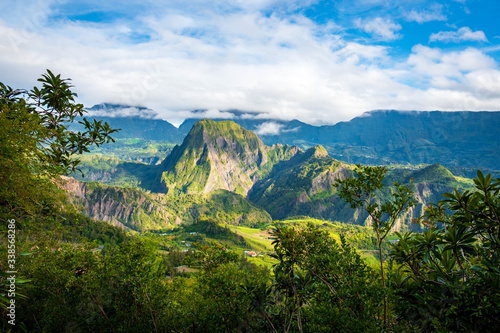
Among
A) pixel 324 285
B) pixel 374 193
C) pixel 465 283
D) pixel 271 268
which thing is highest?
pixel 374 193

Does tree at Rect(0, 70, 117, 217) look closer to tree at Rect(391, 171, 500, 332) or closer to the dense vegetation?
the dense vegetation

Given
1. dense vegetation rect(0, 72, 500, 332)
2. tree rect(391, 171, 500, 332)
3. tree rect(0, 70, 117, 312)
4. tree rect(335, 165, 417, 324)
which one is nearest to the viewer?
tree rect(391, 171, 500, 332)

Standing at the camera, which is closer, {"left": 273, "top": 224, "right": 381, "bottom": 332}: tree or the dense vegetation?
the dense vegetation

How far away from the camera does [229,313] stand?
12.0 m

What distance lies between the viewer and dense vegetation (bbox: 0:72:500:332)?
6398mm

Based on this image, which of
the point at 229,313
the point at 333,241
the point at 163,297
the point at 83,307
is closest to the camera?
the point at 229,313

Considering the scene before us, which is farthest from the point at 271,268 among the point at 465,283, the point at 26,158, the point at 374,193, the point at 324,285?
the point at 26,158

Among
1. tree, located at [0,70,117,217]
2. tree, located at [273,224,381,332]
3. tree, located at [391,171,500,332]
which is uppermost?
tree, located at [0,70,117,217]

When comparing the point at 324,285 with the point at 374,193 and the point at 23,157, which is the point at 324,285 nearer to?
the point at 374,193

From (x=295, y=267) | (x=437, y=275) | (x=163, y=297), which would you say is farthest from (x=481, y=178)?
(x=163, y=297)

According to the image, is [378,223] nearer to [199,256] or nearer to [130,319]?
[199,256]

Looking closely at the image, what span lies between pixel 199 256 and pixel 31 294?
18.6 meters

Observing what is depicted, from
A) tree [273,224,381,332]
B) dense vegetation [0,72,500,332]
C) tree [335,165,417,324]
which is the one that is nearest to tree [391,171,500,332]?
dense vegetation [0,72,500,332]

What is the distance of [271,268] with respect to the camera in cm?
1124
